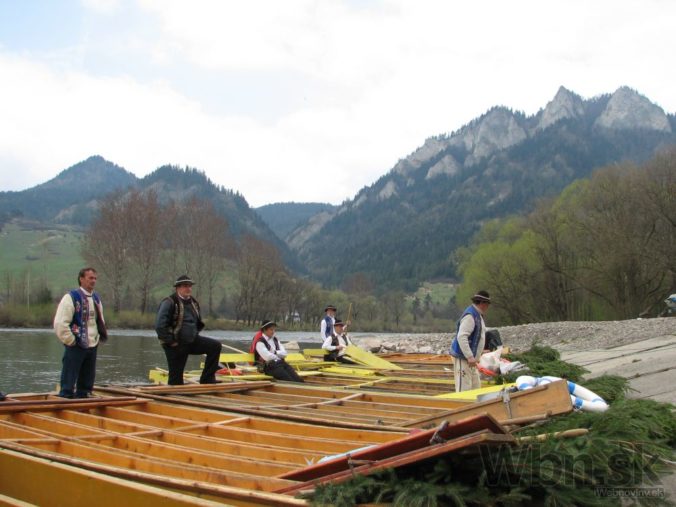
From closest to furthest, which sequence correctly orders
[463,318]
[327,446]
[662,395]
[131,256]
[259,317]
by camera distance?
1. [327,446]
2. [662,395]
3. [463,318]
4. [131,256]
5. [259,317]

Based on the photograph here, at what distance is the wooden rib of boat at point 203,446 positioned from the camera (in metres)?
3.95

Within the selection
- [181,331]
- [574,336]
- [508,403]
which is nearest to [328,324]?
[181,331]

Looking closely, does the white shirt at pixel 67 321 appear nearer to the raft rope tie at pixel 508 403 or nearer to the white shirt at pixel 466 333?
the white shirt at pixel 466 333

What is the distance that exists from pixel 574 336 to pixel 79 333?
22404mm

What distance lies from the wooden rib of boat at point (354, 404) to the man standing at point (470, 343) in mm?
744

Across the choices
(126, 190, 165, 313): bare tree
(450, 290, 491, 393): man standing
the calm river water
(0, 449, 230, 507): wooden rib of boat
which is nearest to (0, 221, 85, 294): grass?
(126, 190, 165, 313): bare tree

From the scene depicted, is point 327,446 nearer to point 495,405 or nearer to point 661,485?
point 495,405

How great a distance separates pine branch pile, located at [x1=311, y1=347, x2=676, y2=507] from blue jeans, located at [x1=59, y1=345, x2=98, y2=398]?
5894 mm

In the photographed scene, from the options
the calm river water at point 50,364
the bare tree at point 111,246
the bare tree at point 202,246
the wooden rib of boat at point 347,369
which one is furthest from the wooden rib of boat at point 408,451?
the bare tree at point 202,246

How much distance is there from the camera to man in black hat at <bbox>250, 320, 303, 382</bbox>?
11711 millimetres

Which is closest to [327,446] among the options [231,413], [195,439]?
[195,439]

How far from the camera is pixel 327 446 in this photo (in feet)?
17.9

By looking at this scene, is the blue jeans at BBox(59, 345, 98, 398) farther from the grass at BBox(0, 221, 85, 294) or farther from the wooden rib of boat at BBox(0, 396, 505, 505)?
the grass at BBox(0, 221, 85, 294)

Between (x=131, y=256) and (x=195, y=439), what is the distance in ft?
238
